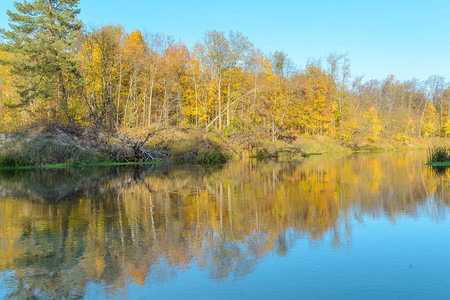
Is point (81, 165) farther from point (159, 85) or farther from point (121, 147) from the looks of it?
point (159, 85)

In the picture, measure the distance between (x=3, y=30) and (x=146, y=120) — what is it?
46.6 feet

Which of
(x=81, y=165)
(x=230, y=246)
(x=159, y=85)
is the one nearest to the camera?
(x=230, y=246)

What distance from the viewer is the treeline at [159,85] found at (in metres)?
34.7

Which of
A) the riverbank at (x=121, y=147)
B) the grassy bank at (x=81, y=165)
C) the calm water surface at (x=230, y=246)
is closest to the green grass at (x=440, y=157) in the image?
the riverbank at (x=121, y=147)

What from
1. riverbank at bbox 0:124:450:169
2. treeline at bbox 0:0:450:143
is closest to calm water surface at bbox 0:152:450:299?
riverbank at bbox 0:124:450:169

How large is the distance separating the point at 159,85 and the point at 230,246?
3763 cm

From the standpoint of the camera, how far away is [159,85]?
42.9 metres

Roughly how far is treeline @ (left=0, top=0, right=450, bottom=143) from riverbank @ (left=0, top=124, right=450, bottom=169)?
7.34 feet

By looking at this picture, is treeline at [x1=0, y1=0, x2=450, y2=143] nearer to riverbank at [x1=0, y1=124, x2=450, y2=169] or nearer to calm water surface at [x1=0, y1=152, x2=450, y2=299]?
riverbank at [x1=0, y1=124, x2=450, y2=169]

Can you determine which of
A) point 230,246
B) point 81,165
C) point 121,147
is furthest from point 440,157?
point 81,165

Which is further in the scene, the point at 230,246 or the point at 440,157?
the point at 440,157

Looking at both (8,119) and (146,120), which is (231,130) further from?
(8,119)

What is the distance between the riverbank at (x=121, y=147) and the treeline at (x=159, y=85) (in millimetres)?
2236

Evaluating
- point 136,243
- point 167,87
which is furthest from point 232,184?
point 167,87
